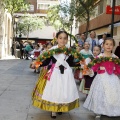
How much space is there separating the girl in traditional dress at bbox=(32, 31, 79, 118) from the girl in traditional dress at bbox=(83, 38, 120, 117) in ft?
1.28

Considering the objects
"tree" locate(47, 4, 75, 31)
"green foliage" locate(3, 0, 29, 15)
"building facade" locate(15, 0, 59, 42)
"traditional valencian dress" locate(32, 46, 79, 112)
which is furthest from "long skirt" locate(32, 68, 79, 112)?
"building facade" locate(15, 0, 59, 42)

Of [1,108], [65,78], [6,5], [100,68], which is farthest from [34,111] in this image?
[6,5]

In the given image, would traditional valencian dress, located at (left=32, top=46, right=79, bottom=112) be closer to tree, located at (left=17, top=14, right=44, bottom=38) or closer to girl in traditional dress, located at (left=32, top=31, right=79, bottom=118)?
girl in traditional dress, located at (left=32, top=31, right=79, bottom=118)

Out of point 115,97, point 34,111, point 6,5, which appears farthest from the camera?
point 6,5

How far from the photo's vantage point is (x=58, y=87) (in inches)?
225

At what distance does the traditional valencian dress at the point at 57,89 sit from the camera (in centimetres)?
570

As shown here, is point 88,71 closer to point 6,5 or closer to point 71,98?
point 71,98

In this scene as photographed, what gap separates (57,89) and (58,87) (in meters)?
0.04

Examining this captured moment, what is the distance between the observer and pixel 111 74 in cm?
577

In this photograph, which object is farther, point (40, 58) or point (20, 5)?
point (20, 5)

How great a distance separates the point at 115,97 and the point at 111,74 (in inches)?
17.3

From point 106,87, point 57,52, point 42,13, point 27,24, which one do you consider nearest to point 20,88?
point 57,52

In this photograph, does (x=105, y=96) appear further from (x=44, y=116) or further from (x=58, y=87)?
(x=44, y=116)

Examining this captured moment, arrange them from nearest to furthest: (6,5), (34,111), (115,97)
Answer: (115,97)
(34,111)
(6,5)
